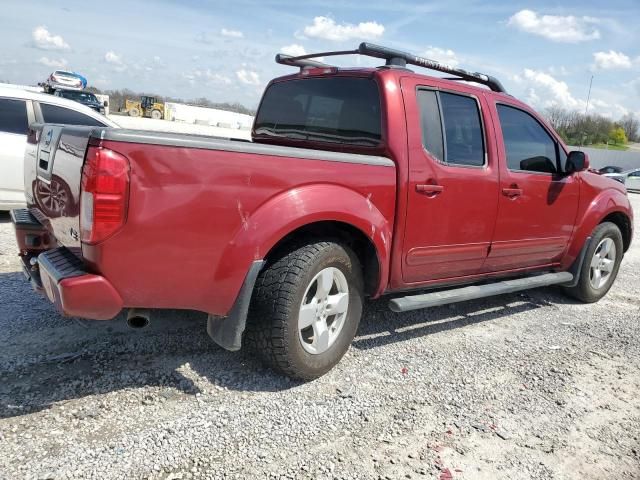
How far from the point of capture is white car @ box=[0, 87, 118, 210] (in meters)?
6.76

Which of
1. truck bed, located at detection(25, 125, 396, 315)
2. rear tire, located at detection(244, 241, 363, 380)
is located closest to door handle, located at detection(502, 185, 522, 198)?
rear tire, located at detection(244, 241, 363, 380)

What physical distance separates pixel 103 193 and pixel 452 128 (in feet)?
8.32

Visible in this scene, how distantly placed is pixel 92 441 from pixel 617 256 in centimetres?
541

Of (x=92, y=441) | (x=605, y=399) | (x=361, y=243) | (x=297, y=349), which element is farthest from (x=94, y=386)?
(x=605, y=399)

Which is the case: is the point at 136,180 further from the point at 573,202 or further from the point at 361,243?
the point at 573,202

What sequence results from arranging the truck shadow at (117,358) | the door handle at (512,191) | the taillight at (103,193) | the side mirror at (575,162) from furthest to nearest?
the side mirror at (575,162)
the door handle at (512,191)
the truck shadow at (117,358)
the taillight at (103,193)

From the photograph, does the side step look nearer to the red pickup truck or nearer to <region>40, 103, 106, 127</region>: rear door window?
the red pickup truck

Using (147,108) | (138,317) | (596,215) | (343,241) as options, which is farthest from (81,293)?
(147,108)

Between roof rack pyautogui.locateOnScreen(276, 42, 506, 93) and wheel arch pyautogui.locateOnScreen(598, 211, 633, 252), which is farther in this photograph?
wheel arch pyautogui.locateOnScreen(598, 211, 633, 252)

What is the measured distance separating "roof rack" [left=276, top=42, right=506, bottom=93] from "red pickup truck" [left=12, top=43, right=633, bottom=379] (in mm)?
17

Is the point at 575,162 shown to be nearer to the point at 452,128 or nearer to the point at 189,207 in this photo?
the point at 452,128

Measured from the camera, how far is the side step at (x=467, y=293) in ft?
12.0

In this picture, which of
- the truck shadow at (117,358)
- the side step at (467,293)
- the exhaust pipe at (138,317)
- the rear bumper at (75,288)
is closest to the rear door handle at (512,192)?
the side step at (467,293)

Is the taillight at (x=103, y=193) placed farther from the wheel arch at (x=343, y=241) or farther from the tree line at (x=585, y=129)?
the tree line at (x=585, y=129)
